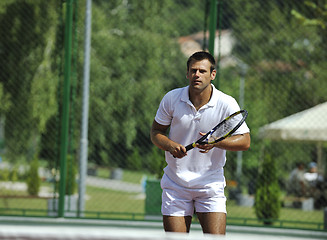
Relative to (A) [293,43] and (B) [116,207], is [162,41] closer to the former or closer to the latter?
(A) [293,43]

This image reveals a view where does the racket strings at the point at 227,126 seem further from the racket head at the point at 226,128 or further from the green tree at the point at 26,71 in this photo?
the green tree at the point at 26,71

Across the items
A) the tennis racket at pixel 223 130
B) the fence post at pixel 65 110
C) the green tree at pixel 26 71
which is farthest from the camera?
the green tree at pixel 26 71

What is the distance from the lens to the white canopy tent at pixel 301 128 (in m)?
9.41

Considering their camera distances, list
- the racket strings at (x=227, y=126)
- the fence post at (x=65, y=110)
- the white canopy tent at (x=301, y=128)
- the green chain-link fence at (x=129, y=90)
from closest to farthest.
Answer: the racket strings at (x=227, y=126) → the fence post at (x=65, y=110) → the green chain-link fence at (x=129, y=90) → the white canopy tent at (x=301, y=128)

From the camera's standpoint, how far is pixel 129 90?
934 cm

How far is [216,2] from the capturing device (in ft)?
22.1

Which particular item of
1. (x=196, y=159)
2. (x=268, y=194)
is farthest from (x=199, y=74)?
(x=268, y=194)

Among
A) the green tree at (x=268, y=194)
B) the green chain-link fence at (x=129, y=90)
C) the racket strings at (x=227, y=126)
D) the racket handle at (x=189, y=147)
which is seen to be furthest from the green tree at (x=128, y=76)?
the racket handle at (x=189, y=147)

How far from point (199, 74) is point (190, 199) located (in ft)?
2.57

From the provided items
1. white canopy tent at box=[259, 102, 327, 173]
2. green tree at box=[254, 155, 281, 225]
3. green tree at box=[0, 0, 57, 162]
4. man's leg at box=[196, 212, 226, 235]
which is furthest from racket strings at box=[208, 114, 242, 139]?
white canopy tent at box=[259, 102, 327, 173]

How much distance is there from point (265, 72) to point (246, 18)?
3798mm

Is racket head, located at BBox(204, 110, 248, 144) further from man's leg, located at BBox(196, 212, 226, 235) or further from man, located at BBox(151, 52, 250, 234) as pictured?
man's leg, located at BBox(196, 212, 226, 235)

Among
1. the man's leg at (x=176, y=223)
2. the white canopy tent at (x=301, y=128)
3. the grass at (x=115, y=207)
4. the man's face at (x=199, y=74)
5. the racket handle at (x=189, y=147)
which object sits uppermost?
the white canopy tent at (x=301, y=128)

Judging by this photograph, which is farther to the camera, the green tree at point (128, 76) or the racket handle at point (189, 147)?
the green tree at point (128, 76)
